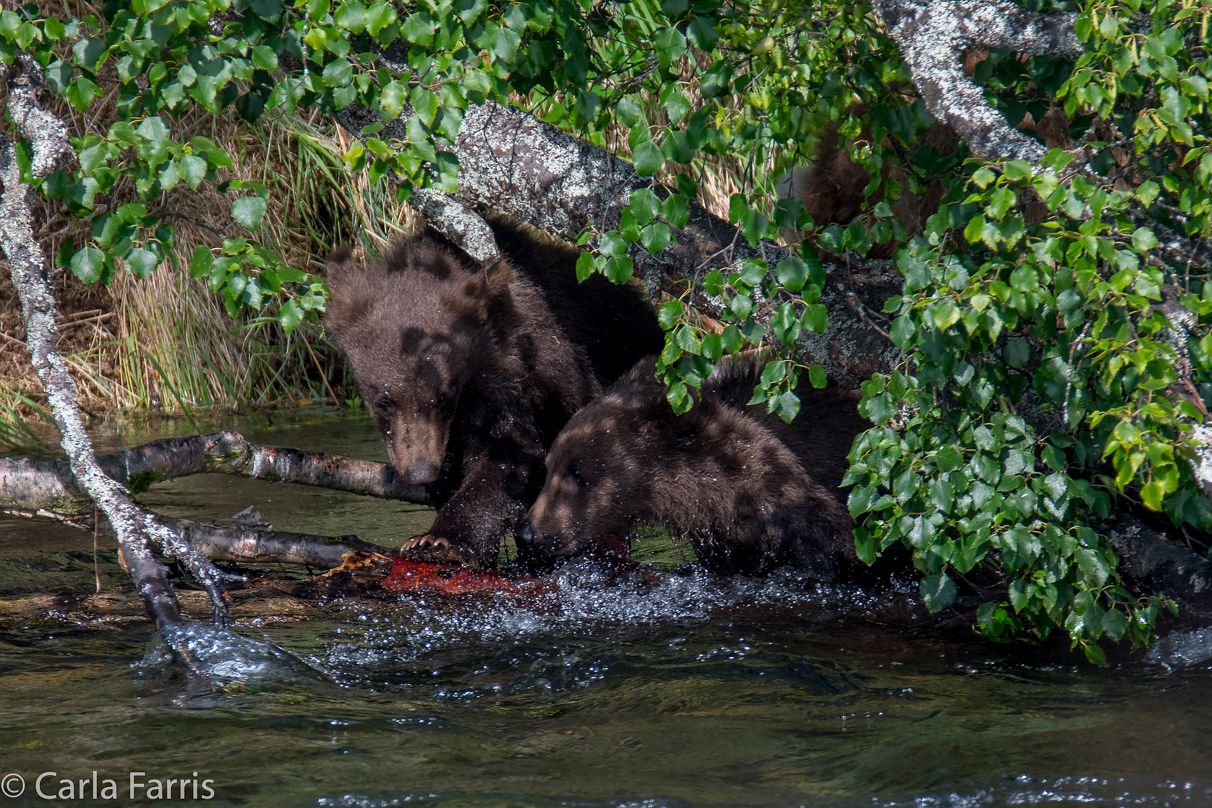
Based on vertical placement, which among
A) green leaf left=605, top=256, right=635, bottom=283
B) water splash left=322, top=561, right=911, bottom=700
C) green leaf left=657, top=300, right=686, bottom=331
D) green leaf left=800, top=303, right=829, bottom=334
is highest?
green leaf left=605, top=256, right=635, bottom=283

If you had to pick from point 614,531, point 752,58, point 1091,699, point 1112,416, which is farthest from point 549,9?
point 614,531

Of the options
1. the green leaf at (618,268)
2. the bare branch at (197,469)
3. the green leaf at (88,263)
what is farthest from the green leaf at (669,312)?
the bare branch at (197,469)

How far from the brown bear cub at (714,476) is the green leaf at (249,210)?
2.29m

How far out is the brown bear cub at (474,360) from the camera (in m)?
5.14

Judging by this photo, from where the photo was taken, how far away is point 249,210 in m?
2.78

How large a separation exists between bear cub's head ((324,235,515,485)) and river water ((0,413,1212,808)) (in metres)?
1.01

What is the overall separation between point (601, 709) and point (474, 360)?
238cm

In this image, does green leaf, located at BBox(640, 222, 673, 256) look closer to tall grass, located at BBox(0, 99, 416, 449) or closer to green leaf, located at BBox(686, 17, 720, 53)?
green leaf, located at BBox(686, 17, 720, 53)

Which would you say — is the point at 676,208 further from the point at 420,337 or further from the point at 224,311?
the point at 224,311

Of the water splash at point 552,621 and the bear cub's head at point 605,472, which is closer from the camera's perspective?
the water splash at point 552,621

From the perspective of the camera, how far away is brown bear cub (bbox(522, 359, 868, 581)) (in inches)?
178

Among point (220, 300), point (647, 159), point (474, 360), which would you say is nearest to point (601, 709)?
point (647, 159)

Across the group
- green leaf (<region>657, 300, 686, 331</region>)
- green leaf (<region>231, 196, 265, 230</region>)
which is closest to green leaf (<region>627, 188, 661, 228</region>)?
green leaf (<region>657, 300, 686, 331</region>)

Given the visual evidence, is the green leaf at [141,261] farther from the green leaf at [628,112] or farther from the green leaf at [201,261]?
the green leaf at [628,112]
